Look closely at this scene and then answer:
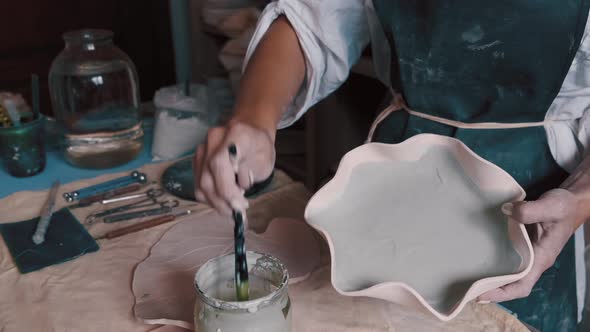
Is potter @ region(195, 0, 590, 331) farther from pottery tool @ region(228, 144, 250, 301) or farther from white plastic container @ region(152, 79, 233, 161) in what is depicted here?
white plastic container @ region(152, 79, 233, 161)

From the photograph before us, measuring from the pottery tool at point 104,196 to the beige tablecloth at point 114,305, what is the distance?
4.7 inches

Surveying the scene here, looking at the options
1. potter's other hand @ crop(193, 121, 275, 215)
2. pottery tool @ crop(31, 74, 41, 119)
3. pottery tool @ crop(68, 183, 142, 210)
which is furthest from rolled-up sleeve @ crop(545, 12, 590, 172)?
pottery tool @ crop(31, 74, 41, 119)

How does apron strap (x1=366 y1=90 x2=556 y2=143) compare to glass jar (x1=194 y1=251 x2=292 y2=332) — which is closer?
glass jar (x1=194 y1=251 x2=292 y2=332)

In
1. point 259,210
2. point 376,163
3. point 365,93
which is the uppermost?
point 376,163

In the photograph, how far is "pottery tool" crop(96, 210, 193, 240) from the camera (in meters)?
0.72

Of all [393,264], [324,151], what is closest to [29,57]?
[324,151]

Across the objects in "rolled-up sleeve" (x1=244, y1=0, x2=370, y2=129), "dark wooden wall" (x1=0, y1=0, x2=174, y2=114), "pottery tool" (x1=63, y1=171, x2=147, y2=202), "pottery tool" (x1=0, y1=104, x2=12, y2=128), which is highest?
"rolled-up sleeve" (x1=244, y1=0, x2=370, y2=129)

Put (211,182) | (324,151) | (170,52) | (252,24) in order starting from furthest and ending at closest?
(170,52) < (324,151) < (252,24) < (211,182)

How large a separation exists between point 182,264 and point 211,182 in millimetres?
170

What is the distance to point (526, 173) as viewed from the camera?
697 mm

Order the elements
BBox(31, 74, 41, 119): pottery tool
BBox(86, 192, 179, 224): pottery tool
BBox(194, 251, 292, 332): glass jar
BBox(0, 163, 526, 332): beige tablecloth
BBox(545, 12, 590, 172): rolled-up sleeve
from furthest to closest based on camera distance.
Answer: BBox(31, 74, 41, 119): pottery tool, BBox(86, 192, 179, 224): pottery tool, BBox(545, 12, 590, 172): rolled-up sleeve, BBox(0, 163, 526, 332): beige tablecloth, BBox(194, 251, 292, 332): glass jar

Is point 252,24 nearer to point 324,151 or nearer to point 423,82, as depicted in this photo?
point 324,151

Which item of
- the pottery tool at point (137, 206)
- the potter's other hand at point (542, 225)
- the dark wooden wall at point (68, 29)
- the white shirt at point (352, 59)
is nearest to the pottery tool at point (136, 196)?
the pottery tool at point (137, 206)

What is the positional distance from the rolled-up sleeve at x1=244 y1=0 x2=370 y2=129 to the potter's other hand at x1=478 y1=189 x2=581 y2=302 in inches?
13.7
